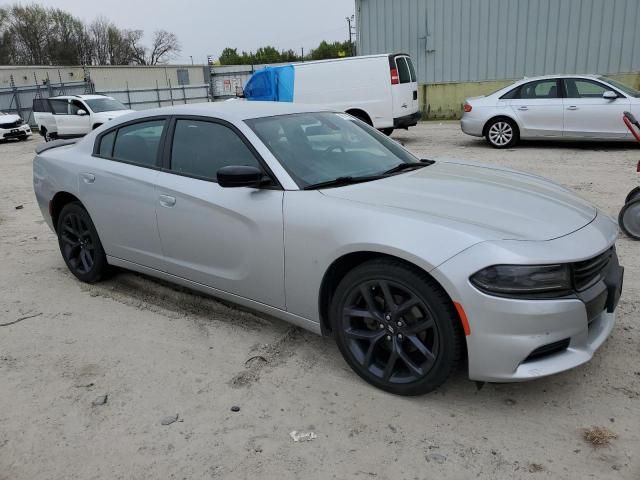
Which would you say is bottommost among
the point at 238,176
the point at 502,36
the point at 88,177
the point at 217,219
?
the point at 217,219

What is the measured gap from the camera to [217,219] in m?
3.49

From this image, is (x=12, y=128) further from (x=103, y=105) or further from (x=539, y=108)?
(x=539, y=108)

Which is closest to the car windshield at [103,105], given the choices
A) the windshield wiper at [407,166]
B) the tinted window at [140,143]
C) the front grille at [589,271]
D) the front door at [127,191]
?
the front door at [127,191]

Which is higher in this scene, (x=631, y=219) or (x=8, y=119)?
(x=8, y=119)

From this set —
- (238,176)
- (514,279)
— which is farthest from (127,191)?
(514,279)

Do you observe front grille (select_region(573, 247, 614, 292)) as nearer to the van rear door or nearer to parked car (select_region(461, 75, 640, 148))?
parked car (select_region(461, 75, 640, 148))

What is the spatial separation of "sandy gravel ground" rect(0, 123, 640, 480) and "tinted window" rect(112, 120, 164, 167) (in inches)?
45.6

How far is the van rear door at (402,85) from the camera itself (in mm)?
13016

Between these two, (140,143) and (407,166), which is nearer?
(407,166)

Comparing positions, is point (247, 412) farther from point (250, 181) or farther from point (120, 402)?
point (250, 181)

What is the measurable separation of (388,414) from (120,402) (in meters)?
1.46

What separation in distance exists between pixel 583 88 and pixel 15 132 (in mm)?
19497

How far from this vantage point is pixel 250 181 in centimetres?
316

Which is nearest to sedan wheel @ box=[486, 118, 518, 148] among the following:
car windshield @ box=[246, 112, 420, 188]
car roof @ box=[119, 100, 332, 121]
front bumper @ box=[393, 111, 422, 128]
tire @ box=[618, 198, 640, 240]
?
front bumper @ box=[393, 111, 422, 128]
